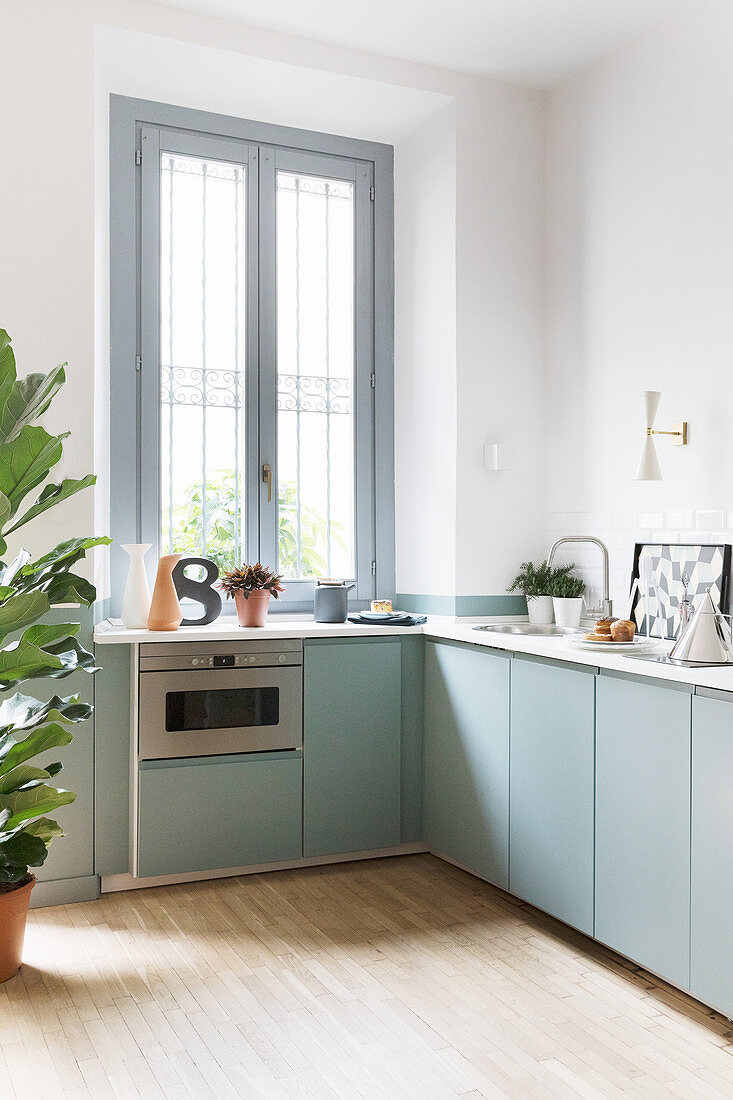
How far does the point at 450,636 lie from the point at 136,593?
112 cm

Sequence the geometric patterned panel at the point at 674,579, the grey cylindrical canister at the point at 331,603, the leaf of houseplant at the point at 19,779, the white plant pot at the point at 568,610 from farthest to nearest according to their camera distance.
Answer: the grey cylindrical canister at the point at 331,603 → the white plant pot at the point at 568,610 → the geometric patterned panel at the point at 674,579 → the leaf of houseplant at the point at 19,779

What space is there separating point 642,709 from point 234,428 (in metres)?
2.08

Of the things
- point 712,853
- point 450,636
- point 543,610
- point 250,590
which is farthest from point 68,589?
point 543,610

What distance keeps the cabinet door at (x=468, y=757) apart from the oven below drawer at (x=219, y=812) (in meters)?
0.52

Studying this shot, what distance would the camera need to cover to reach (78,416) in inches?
126

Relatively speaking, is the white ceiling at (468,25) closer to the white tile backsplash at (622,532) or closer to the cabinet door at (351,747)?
the white tile backsplash at (622,532)

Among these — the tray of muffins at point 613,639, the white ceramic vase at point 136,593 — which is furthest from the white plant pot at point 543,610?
the white ceramic vase at point 136,593

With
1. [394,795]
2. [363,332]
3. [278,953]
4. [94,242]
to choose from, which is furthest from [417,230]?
[278,953]

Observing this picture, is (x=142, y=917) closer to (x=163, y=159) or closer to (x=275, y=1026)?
(x=275, y=1026)

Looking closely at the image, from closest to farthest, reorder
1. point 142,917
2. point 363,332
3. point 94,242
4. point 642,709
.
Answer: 1. point 642,709
2. point 142,917
3. point 94,242
4. point 363,332

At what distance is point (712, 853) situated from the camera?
2295 millimetres

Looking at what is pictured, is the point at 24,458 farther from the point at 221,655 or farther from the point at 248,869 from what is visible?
the point at 248,869

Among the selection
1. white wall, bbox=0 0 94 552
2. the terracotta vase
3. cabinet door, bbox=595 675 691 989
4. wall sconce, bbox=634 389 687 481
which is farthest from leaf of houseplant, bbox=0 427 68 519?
wall sconce, bbox=634 389 687 481

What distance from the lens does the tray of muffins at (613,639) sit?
2.78 meters
